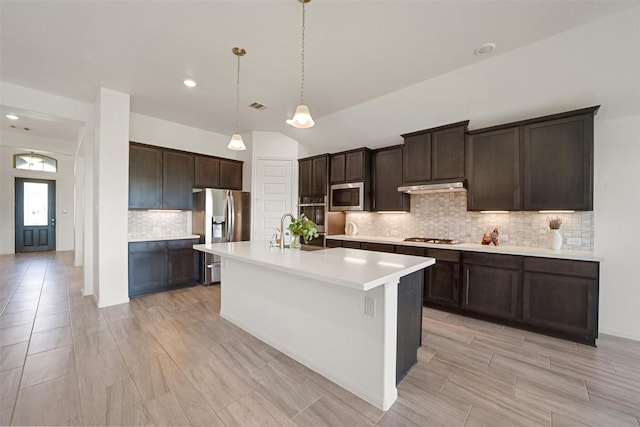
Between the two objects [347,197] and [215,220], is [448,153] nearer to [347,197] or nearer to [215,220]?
[347,197]

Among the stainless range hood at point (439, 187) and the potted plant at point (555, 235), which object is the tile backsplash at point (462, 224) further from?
the stainless range hood at point (439, 187)

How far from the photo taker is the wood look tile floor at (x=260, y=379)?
1670 millimetres

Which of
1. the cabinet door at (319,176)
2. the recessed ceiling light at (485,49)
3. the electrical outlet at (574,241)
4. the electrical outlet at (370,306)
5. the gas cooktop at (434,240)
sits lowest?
the electrical outlet at (370,306)

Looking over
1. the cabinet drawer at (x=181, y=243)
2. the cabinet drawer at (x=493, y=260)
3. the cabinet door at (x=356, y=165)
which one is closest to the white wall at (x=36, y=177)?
the cabinet drawer at (x=181, y=243)

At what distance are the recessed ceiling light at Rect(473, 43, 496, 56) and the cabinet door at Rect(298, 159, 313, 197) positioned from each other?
126 inches

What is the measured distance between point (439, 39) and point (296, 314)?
285cm

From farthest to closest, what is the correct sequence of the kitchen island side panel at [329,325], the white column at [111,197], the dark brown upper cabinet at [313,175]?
the dark brown upper cabinet at [313,175] < the white column at [111,197] < the kitchen island side panel at [329,325]

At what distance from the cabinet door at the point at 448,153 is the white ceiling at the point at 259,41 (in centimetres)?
84

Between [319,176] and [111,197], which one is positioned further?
[319,176]

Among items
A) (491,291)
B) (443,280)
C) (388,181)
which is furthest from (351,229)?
(491,291)

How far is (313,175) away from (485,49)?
325 cm

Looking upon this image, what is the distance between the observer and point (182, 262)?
4.49 meters

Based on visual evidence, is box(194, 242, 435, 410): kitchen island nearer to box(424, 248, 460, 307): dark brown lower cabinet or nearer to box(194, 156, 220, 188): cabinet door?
box(424, 248, 460, 307): dark brown lower cabinet

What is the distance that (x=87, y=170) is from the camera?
4.61 metres
